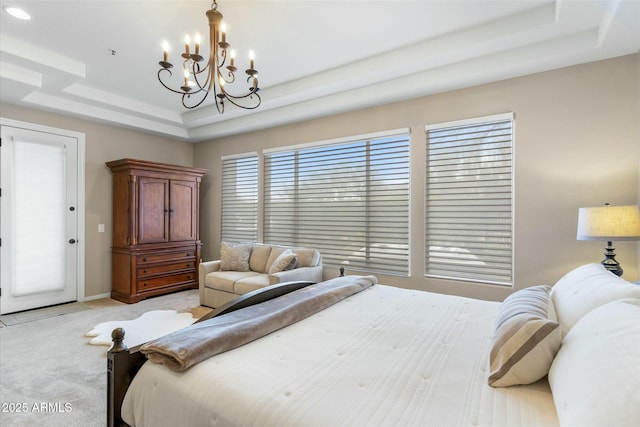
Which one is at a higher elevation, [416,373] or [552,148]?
[552,148]

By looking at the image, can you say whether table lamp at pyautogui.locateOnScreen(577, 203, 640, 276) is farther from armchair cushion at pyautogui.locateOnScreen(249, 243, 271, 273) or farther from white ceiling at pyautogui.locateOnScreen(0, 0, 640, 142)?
armchair cushion at pyautogui.locateOnScreen(249, 243, 271, 273)

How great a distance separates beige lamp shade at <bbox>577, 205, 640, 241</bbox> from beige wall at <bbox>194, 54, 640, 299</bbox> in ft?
1.83

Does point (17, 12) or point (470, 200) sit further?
point (470, 200)

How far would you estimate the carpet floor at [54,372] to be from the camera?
197cm

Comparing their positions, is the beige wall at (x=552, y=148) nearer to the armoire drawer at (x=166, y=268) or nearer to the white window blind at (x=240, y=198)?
the white window blind at (x=240, y=198)

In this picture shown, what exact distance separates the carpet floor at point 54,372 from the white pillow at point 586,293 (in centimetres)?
263

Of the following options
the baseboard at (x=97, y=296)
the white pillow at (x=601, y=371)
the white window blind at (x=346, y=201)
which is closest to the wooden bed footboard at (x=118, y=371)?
the white pillow at (x=601, y=371)

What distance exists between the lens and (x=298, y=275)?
386cm

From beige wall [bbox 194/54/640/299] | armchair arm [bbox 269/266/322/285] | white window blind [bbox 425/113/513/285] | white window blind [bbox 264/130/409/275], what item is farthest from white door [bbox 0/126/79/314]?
white window blind [bbox 425/113/513/285]

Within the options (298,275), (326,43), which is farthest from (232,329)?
(326,43)

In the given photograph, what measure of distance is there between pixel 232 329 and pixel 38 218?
4320 mm

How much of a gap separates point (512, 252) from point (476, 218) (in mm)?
482

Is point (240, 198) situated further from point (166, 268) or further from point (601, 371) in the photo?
point (601, 371)

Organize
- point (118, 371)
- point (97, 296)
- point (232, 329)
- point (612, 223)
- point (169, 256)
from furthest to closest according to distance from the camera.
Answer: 1. point (169, 256)
2. point (97, 296)
3. point (612, 223)
4. point (232, 329)
5. point (118, 371)
